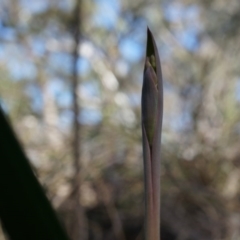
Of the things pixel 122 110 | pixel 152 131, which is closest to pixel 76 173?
pixel 122 110

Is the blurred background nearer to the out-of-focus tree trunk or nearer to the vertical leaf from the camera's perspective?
the out-of-focus tree trunk

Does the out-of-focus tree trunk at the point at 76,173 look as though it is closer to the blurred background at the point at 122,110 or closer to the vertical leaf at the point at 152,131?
the blurred background at the point at 122,110

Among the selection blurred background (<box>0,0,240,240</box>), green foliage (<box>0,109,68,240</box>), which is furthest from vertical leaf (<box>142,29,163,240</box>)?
blurred background (<box>0,0,240,240</box>)

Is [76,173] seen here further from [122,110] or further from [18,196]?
[18,196]

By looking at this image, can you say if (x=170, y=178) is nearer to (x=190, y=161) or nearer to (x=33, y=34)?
(x=190, y=161)

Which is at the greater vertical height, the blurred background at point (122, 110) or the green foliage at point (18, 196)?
the green foliage at point (18, 196)

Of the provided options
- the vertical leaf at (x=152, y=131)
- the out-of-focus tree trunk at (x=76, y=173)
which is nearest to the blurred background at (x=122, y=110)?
the out-of-focus tree trunk at (x=76, y=173)

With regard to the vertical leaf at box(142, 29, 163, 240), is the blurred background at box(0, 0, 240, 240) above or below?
below

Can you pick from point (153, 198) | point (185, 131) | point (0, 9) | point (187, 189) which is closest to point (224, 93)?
point (185, 131)
